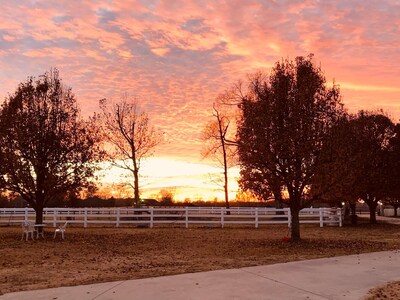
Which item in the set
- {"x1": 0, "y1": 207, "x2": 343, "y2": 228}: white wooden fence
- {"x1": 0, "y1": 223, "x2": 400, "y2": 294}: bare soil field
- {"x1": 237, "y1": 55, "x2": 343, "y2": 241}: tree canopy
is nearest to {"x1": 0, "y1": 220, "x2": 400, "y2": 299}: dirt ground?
{"x1": 0, "y1": 223, "x2": 400, "y2": 294}: bare soil field

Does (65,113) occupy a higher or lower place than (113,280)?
higher

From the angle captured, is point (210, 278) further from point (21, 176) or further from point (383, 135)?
point (383, 135)

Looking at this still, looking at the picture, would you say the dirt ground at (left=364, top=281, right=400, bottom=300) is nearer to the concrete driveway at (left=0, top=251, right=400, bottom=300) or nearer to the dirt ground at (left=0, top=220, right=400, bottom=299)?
the concrete driveway at (left=0, top=251, right=400, bottom=300)

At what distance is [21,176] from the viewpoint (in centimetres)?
2205

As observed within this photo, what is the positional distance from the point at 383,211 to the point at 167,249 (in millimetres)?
52768

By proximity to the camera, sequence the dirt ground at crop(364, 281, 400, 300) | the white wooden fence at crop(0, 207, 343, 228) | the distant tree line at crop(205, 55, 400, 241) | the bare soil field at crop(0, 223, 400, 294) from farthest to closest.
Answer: the white wooden fence at crop(0, 207, 343, 228)
the distant tree line at crop(205, 55, 400, 241)
the bare soil field at crop(0, 223, 400, 294)
the dirt ground at crop(364, 281, 400, 300)

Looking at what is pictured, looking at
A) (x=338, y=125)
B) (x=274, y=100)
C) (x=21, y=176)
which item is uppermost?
(x=274, y=100)

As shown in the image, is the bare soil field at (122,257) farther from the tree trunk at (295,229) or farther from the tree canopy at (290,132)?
the tree canopy at (290,132)

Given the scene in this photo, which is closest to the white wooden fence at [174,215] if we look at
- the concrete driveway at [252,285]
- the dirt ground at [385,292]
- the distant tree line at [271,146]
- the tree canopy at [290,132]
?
the distant tree line at [271,146]

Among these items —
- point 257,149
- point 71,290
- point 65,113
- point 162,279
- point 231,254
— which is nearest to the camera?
point 71,290

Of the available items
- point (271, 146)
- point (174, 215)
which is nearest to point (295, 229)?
point (271, 146)

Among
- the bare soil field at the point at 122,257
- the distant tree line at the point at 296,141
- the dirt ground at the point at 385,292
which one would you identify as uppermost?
the distant tree line at the point at 296,141

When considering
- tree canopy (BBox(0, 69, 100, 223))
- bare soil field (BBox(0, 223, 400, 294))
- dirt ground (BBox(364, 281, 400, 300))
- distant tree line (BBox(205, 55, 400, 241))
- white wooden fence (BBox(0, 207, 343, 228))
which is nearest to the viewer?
dirt ground (BBox(364, 281, 400, 300))

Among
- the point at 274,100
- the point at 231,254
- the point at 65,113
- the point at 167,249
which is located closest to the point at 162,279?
the point at 231,254
